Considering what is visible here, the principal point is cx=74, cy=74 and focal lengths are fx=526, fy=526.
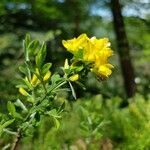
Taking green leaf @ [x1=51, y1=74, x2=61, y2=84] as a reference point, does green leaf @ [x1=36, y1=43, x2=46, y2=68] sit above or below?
above

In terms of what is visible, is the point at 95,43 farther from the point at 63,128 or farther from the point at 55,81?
the point at 63,128

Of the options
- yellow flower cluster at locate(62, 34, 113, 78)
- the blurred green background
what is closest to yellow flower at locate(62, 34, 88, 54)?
yellow flower cluster at locate(62, 34, 113, 78)

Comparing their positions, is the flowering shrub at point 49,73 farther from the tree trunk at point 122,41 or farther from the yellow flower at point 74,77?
the tree trunk at point 122,41

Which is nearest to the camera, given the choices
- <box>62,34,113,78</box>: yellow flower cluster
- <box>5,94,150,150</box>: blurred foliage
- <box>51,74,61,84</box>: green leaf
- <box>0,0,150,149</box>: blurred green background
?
<box>62,34,113,78</box>: yellow flower cluster

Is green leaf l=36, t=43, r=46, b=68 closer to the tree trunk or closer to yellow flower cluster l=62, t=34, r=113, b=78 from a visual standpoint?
yellow flower cluster l=62, t=34, r=113, b=78

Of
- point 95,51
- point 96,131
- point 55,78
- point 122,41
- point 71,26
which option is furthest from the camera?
point 71,26

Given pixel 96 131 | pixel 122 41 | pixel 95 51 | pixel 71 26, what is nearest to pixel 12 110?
pixel 95 51

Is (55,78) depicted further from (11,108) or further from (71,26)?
(71,26)

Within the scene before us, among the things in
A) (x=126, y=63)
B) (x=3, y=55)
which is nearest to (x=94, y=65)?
(x=3, y=55)
